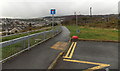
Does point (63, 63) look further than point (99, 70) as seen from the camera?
Yes

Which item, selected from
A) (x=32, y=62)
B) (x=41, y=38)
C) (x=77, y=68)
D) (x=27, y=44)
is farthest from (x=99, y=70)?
(x=41, y=38)

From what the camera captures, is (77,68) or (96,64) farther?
(96,64)

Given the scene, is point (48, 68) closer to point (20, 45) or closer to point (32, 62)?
point (32, 62)

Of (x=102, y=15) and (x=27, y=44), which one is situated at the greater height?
(x=102, y=15)

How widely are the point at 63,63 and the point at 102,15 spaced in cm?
8838

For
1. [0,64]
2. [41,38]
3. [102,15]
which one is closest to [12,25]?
[41,38]

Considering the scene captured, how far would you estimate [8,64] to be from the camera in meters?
4.32

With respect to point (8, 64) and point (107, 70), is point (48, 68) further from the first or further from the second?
point (107, 70)

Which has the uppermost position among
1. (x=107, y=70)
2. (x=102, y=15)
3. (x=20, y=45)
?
(x=102, y=15)

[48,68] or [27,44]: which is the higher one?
[27,44]

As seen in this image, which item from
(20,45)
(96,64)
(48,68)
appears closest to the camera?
(48,68)

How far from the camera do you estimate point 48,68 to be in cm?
395

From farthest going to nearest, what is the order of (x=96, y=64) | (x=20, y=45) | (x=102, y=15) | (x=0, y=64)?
1. (x=102, y=15)
2. (x=20, y=45)
3. (x=96, y=64)
4. (x=0, y=64)

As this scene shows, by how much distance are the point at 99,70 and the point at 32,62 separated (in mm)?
3040
